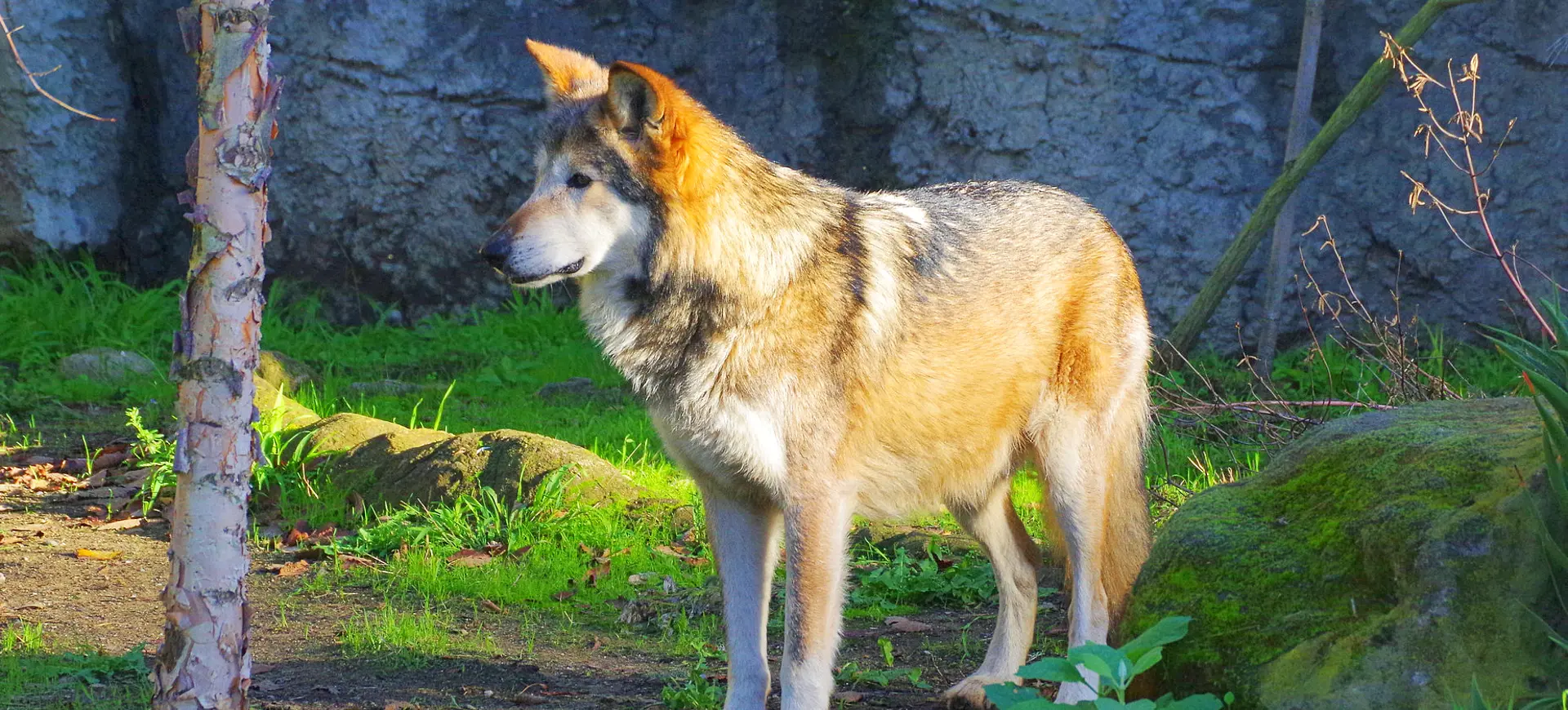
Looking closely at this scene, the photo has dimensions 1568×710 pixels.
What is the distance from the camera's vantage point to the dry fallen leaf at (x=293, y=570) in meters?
5.16

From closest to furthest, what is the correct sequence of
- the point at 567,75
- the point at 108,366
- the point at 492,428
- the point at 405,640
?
the point at 567,75
the point at 405,640
the point at 492,428
the point at 108,366

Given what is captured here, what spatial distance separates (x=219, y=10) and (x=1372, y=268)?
24.5 feet

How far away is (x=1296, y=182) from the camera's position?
20.9 ft

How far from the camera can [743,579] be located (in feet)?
12.6

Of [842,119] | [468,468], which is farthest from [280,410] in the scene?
[842,119]

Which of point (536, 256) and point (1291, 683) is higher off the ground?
point (536, 256)

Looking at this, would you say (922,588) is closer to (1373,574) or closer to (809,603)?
(809,603)

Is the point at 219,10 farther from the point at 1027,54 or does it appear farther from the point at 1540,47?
the point at 1540,47

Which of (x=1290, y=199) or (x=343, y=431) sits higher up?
(x=1290, y=199)

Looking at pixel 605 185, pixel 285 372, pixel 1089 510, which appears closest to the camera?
pixel 605 185

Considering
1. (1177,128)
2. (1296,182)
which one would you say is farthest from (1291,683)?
(1177,128)

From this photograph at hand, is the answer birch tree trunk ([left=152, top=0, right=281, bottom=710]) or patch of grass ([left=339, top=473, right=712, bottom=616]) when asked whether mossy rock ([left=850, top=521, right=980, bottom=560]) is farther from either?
birch tree trunk ([left=152, top=0, right=281, bottom=710])

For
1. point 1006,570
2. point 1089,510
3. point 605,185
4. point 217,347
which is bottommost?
point 1006,570

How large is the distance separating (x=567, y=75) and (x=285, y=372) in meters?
4.57
